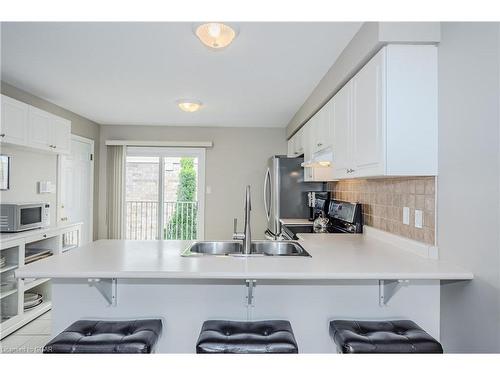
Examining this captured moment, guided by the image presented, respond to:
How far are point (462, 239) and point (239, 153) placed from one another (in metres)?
3.87

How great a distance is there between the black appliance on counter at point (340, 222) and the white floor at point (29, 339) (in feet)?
7.69

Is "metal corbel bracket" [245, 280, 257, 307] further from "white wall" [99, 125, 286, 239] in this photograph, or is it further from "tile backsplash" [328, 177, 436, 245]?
"white wall" [99, 125, 286, 239]

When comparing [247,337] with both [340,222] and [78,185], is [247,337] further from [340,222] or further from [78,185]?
[78,185]

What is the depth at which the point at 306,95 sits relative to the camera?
3.35 meters

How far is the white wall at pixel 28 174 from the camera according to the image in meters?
3.15

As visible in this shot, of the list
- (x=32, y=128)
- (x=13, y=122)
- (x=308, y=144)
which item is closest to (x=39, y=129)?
(x=32, y=128)

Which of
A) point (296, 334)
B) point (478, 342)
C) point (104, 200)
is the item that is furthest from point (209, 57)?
point (104, 200)

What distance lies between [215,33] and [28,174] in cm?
280

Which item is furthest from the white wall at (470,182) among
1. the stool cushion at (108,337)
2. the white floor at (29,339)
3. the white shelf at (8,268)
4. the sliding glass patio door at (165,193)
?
the sliding glass patio door at (165,193)

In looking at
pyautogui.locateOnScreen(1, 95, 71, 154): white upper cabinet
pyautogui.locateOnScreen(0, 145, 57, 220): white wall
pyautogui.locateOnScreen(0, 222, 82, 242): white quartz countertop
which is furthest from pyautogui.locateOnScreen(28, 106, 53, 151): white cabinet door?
pyautogui.locateOnScreen(0, 222, 82, 242): white quartz countertop

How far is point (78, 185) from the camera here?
14.9ft

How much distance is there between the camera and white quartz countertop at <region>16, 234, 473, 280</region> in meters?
1.44

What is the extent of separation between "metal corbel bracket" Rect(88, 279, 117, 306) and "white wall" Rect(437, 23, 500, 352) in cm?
179

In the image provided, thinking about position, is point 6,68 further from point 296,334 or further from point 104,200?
point 296,334
